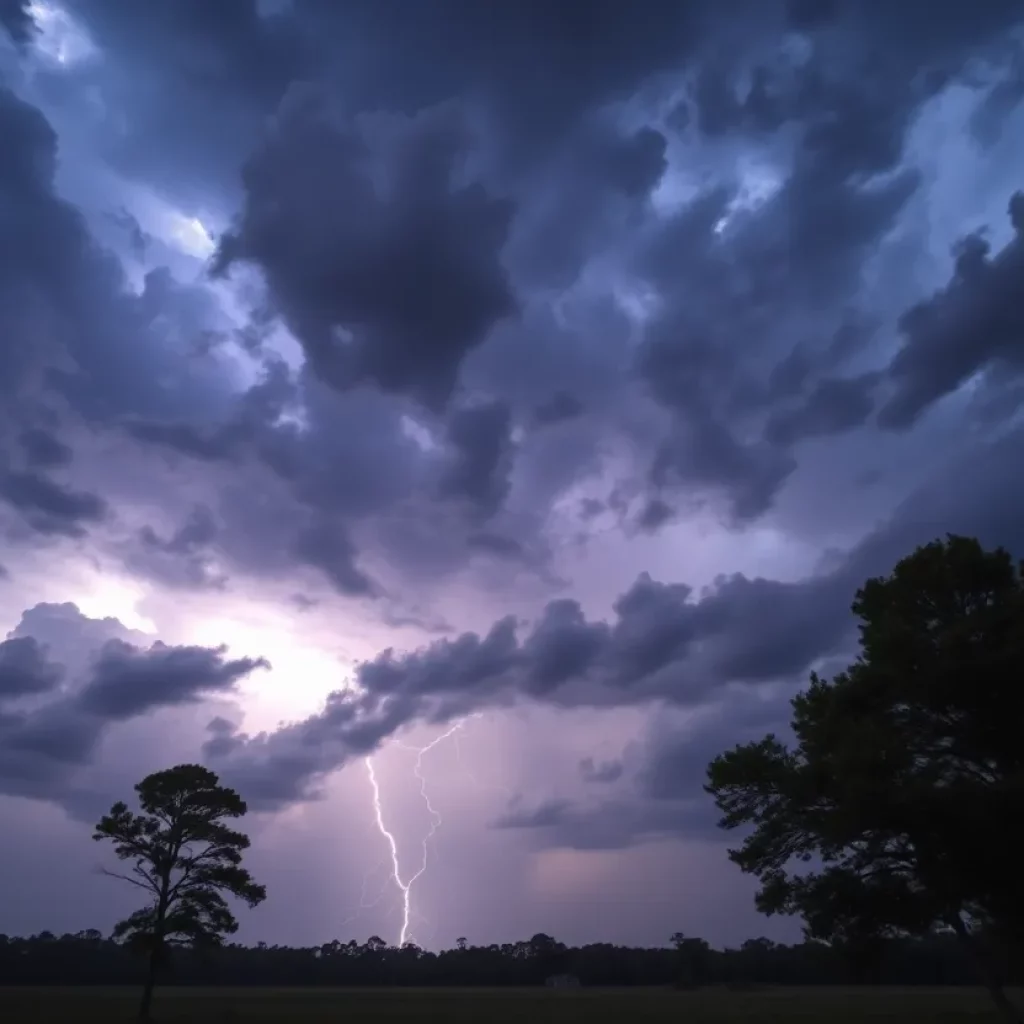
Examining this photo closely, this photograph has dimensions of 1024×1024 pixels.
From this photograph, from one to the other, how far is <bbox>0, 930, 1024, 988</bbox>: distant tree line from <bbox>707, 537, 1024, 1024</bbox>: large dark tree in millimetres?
98385

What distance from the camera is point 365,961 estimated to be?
180 metres

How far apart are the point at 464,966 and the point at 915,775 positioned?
16008 cm

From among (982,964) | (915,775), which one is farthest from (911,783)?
(982,964)

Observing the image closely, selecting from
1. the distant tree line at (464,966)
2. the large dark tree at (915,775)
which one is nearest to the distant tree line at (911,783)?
the large dark tree at (915,775)

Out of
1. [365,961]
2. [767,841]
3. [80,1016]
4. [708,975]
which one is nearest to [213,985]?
[365,961]

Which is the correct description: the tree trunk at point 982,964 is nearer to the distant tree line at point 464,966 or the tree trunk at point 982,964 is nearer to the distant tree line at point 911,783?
the distant tree line at point 911,783

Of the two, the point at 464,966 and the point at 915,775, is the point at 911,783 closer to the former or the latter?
the point at 915,775

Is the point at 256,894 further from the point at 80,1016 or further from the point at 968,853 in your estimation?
the point at 968,853

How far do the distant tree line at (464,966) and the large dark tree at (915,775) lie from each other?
98.4 metres

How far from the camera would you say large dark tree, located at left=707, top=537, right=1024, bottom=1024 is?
2134 cm

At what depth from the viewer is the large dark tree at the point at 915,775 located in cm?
2134

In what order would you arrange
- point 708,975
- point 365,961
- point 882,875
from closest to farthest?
point 882,875, point 708,975, point 365,961

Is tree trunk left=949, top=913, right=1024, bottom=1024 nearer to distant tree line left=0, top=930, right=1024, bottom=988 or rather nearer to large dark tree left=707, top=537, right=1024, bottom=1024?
large dark tree left=707, top=537, right=1024, bottom=1024

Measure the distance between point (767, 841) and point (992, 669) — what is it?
8.18 metres
